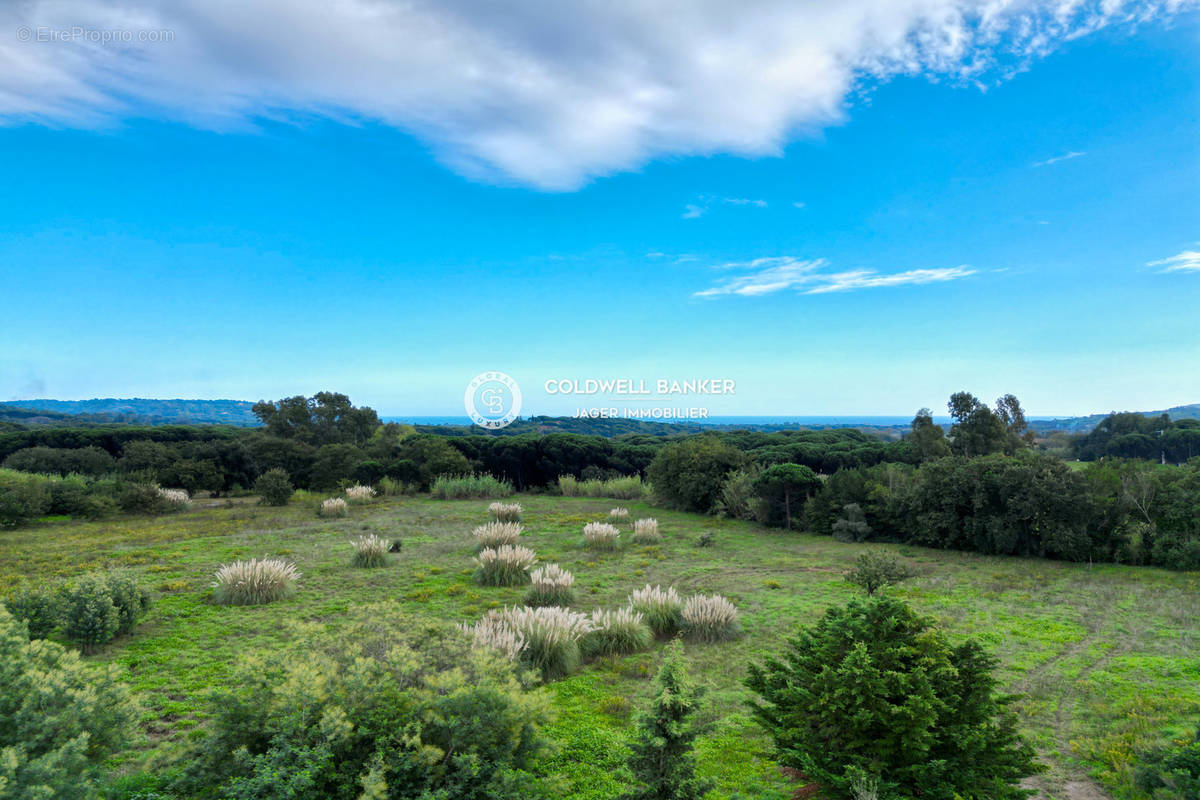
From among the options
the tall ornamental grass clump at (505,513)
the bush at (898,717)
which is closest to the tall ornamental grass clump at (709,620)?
the bush at (898,717)

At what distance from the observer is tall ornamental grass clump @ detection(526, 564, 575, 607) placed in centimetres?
758

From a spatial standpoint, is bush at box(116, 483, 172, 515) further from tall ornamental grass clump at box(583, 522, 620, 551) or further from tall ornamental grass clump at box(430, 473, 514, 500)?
tall ornamental grass clump at box(583, 522, 620, 551)

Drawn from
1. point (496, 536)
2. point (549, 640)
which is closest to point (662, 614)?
point (549, 640)

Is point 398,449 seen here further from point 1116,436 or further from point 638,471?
point 1116,436

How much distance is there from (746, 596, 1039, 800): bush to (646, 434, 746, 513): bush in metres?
14.0

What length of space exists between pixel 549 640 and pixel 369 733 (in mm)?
2692

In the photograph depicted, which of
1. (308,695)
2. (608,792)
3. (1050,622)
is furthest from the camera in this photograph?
(1050,622)

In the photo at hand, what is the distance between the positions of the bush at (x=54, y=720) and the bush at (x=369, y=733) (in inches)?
20.1

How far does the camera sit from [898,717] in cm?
298

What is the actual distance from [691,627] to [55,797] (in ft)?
17.4

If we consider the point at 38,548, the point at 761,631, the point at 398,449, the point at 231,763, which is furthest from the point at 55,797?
the point at 398,449

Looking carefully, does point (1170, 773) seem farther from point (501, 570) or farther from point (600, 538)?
point (600, 538)

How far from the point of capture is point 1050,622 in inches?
276

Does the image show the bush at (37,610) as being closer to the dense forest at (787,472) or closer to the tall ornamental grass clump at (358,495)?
the dense forest at (787,472)
